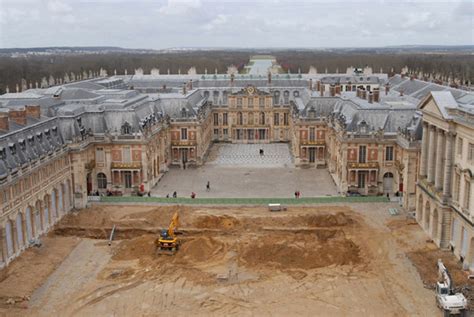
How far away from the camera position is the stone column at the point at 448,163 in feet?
153

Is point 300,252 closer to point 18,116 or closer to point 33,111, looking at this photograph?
point 18,116

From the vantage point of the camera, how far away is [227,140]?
10444 centimetres

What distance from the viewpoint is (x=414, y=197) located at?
58031 millimetres

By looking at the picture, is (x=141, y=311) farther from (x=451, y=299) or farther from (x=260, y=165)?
(x=260, y=165)

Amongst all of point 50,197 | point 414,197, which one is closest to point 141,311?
point 50,197

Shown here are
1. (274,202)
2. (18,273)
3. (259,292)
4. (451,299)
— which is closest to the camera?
(451,299)

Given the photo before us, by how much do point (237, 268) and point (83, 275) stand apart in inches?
467

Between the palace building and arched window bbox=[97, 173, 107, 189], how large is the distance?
12 cm

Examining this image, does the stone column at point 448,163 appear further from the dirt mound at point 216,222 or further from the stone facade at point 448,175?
the dirt mound at point 216,222

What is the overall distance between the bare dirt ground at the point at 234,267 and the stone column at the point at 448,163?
16.9 feet

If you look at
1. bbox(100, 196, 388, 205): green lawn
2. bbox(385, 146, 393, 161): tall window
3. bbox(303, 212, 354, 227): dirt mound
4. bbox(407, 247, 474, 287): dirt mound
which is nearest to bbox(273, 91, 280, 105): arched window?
bbox(385, 146, 393, 161): tall window

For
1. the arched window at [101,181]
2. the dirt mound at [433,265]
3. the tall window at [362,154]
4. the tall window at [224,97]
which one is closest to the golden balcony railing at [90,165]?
the arched window at [101,181]

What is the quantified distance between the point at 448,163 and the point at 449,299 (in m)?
14.2

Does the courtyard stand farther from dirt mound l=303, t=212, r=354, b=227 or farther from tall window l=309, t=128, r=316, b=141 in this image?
dirt mound l=303, t=212, r=354, b=227
